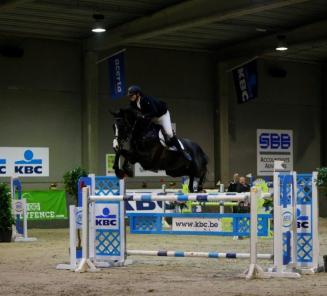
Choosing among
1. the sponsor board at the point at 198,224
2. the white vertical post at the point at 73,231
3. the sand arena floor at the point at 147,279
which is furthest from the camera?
the white vertical post at the point at 73,231

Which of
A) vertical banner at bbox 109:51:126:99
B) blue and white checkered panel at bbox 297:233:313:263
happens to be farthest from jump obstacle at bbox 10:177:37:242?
blue and white checkered panel at bbox 297:233:313:263

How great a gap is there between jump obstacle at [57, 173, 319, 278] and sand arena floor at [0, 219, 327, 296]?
0.89 feet

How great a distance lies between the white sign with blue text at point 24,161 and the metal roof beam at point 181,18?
356 cm

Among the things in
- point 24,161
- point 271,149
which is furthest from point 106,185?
point 271,149

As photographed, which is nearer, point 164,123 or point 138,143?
point 138,143

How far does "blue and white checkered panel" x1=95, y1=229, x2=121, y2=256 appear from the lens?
11.4 metres

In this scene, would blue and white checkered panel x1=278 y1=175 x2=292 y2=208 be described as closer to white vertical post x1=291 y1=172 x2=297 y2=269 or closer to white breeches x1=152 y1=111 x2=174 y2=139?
white vertical post x1=291 y1=172 x2=297 y2=269

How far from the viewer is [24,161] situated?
21812 millimetres

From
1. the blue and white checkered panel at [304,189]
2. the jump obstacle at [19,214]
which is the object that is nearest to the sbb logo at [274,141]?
the jump obstacle at [19,214]

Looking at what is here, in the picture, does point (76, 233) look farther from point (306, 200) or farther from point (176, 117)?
point (176, 117)

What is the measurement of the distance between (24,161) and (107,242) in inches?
429

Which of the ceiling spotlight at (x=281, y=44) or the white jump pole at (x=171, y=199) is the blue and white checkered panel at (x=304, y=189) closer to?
the white jump pole at (x=171, y=199)

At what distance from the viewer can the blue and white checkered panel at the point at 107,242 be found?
37.2 feet

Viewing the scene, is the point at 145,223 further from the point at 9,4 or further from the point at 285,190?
the point at 9,4
